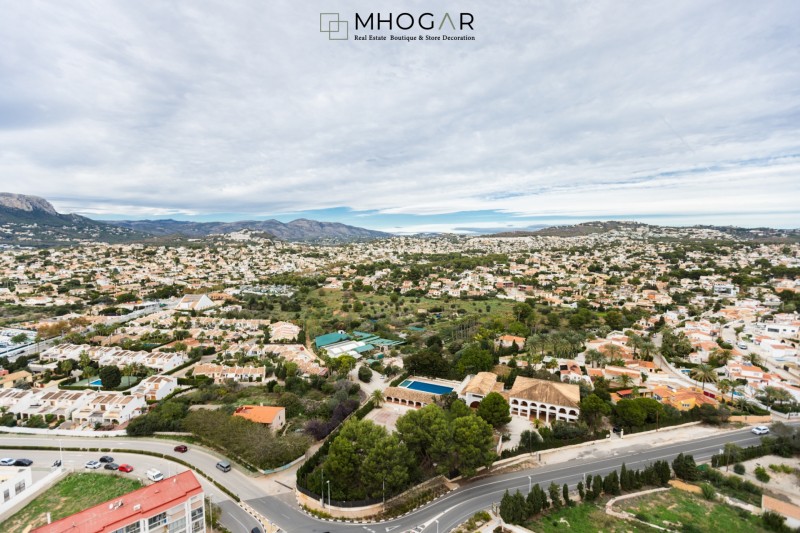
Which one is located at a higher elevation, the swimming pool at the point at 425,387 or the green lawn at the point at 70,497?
the green lawn at the point at 70,497

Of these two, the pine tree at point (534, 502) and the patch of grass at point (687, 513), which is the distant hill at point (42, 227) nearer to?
the pine tree at point (534, 502)

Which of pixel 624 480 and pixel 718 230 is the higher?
pixel 718 230

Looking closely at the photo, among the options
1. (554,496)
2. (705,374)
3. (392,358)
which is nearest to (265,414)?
(392,358)

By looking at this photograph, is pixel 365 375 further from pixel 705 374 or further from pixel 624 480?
pixel 705 374

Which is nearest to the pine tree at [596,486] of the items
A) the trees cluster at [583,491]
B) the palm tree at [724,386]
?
the trees cluster at [583,491]

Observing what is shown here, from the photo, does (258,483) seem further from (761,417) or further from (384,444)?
(761,417)

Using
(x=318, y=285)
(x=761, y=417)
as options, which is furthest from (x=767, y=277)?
(x=318, y=285)

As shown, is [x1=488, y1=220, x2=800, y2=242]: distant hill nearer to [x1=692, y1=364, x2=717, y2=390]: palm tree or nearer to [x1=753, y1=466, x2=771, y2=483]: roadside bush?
[x1=692, y1=364, x2=717, y2=390]: palm tree
